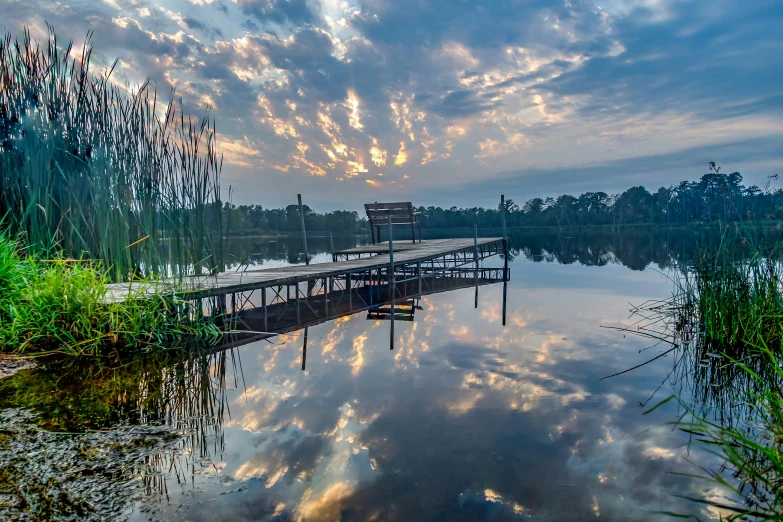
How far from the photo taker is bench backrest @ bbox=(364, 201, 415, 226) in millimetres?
9633

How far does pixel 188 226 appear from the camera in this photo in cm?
442

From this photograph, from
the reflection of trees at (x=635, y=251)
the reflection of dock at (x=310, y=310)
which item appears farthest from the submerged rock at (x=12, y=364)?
the reflection of trees at (x=635, y=251)

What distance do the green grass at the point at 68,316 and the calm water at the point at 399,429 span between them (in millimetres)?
430

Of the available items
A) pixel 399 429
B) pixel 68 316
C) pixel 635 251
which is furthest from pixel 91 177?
pixel 635 251

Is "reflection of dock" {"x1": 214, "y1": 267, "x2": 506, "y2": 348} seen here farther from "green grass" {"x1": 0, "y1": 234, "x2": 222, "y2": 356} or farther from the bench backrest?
the bench backrest

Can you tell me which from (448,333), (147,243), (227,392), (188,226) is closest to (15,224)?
(147,243)

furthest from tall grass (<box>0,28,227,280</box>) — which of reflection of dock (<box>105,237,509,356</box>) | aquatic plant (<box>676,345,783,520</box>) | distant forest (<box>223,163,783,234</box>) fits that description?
distant forest (<box>223,163,783,234</box>)

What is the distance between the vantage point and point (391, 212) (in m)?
9.94

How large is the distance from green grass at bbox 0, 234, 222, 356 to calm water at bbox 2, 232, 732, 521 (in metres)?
0.43

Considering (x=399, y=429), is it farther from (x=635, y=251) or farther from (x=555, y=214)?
(x=555, y=214)

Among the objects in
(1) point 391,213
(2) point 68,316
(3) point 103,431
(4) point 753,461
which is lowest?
(4) point 753,461

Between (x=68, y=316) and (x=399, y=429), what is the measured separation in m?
2.96

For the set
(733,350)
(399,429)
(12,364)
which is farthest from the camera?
(733,350)

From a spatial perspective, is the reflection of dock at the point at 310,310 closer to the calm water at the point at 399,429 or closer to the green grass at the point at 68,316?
the calm water at the point at 399,429
